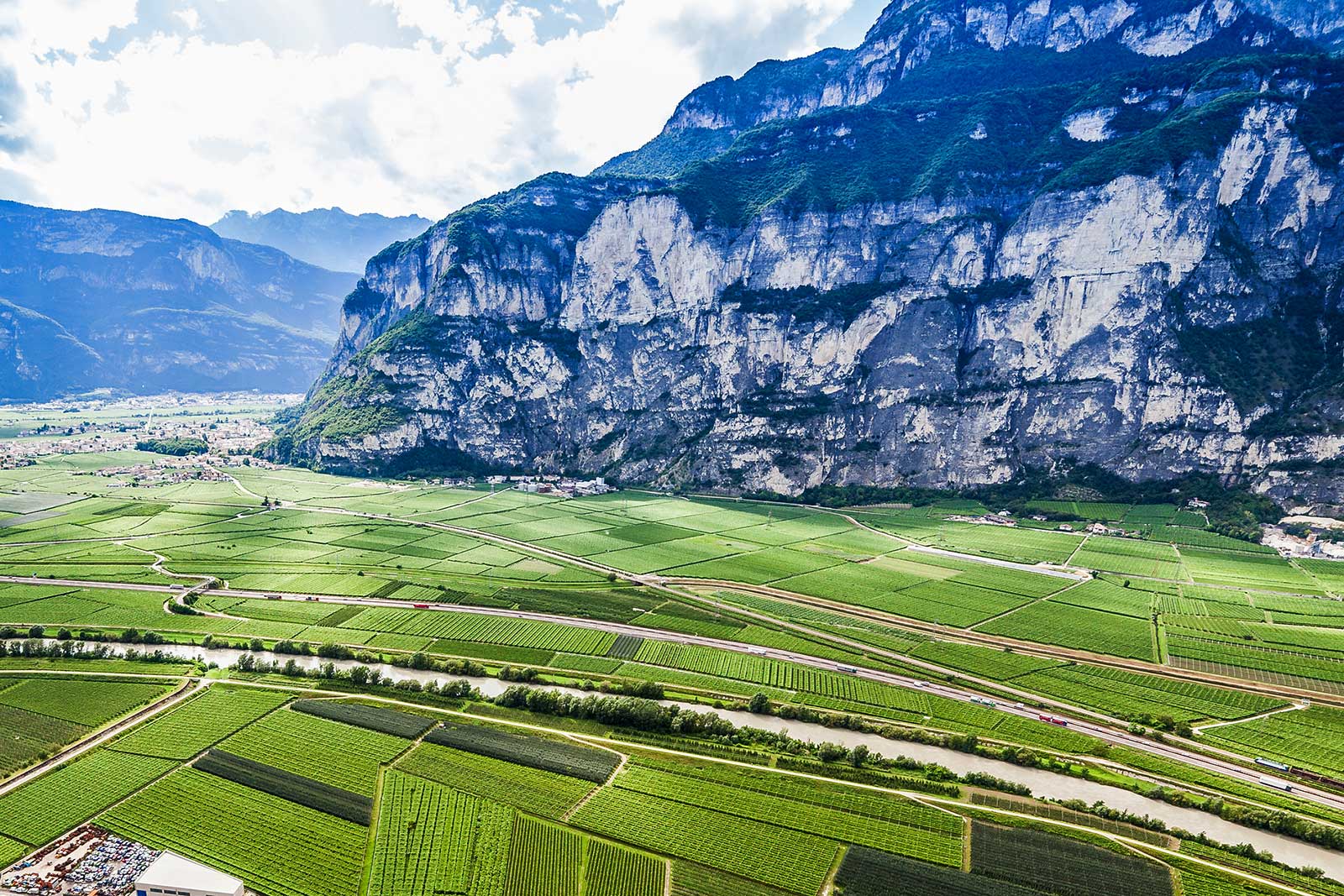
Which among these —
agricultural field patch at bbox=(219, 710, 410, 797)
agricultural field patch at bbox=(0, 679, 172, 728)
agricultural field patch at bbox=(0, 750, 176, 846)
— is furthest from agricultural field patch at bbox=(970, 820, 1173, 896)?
agricultural field patch at bbox=(0, 679, 172, 728)

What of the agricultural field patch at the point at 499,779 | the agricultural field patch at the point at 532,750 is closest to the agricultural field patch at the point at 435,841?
the agricultural field patch at the point at 499,779

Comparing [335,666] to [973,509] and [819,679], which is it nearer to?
[819,679]

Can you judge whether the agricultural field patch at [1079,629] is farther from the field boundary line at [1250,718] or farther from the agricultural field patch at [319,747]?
the agricultural field patch at [319,747]

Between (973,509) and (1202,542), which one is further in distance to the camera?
(973,509)

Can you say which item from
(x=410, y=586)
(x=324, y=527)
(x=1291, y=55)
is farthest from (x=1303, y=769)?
(x=1291, y=55)

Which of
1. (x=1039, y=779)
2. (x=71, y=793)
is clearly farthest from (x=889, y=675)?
(x=71, y=793)

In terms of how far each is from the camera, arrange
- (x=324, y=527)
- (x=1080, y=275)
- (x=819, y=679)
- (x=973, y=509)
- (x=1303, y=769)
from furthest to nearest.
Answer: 1. (x=1080, y=275)
2. (x=973, y=509)
3. (x=324, y=527)
4. (x=819, y=679)
5. (x=1303, y=769)

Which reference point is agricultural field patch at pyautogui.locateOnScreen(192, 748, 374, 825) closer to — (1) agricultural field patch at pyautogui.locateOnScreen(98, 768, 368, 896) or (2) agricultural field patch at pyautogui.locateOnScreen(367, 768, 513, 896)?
(1) agricultural field patch at pyautogui.locateOnScreen(98, 768, 368, 896)

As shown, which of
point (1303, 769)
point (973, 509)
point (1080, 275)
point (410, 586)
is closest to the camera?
point (1303, 769)
